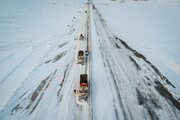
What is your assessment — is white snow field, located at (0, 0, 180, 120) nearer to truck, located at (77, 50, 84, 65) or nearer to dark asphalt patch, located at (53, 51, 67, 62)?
dark asphalt patch, located at (53, 51, 67, 62)

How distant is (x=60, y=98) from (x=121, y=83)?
5176 mm

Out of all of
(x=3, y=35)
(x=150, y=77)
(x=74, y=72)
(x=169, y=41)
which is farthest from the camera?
(x=3, y=35)

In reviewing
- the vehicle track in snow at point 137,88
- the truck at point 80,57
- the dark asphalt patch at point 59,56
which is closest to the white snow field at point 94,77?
the vehicle track in snow at point 137,88

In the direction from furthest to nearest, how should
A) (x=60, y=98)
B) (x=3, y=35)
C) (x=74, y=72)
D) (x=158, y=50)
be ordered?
(x=3, y=35)
(x=158, y=50)
(x=74, y=72)
(x=60, y=98)

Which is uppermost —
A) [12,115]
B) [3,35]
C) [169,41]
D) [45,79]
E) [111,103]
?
[3,35]

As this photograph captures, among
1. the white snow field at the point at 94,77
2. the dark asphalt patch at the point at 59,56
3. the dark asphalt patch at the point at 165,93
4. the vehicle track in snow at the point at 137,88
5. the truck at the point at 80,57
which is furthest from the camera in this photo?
the dark asphalt patch at the point at 59,56

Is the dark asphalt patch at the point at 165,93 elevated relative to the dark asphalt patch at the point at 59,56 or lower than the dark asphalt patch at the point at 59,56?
lower

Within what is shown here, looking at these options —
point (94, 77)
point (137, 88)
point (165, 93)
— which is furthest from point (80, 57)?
point (165, 93)

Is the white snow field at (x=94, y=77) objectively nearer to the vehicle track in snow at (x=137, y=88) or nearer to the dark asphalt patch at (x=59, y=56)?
the vehicle track in snow at (x=137, y=88)

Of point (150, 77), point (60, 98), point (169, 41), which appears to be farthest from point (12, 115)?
point (169, 41)

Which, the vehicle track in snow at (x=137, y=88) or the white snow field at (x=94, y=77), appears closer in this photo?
the vehicle track in snow at (x=137, y=88)

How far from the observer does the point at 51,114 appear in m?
5.26

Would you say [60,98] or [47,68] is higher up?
[47,68]

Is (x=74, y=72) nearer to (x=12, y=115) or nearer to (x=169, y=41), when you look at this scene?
(x=12, y=115)
